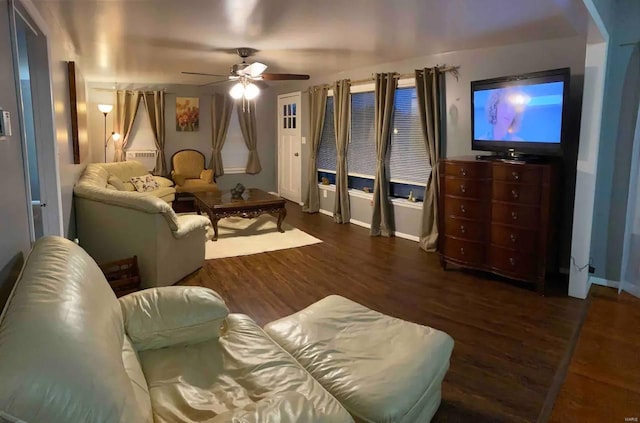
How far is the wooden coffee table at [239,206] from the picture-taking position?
535 centimetres

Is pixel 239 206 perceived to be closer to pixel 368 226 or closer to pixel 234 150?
pixel 368 226

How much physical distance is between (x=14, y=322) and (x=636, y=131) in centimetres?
440

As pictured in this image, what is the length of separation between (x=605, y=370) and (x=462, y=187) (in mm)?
1998

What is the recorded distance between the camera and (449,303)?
11.8 feet

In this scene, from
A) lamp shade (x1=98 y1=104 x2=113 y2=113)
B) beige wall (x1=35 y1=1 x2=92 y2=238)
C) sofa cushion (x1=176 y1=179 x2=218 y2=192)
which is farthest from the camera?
sofa cushion (x1=176 y1=179 x2=218 y2=192)

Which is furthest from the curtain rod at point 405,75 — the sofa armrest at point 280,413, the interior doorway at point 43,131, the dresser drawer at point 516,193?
the sofa armrest at point 280,413

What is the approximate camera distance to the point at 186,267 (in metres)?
4.17

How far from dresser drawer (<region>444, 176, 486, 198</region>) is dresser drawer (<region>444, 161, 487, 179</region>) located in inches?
1.6

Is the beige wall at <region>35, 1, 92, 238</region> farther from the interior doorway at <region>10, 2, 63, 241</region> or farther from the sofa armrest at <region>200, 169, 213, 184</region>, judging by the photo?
the sofa armrest at <region>200, 169, 213, 184</region>

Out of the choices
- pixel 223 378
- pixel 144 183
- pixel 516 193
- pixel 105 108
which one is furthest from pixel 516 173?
pixel 105 108

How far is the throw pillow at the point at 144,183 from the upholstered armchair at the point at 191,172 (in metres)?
0.77

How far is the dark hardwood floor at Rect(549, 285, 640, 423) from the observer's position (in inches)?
88.9

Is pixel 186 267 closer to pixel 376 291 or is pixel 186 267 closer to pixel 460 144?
pixel 376 291

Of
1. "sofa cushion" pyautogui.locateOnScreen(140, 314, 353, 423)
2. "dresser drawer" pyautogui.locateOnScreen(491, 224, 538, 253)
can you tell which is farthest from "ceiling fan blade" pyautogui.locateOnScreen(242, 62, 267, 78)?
"sofa cushion" pyautogui.locateOnScreen(140, 314, 353, 423)
